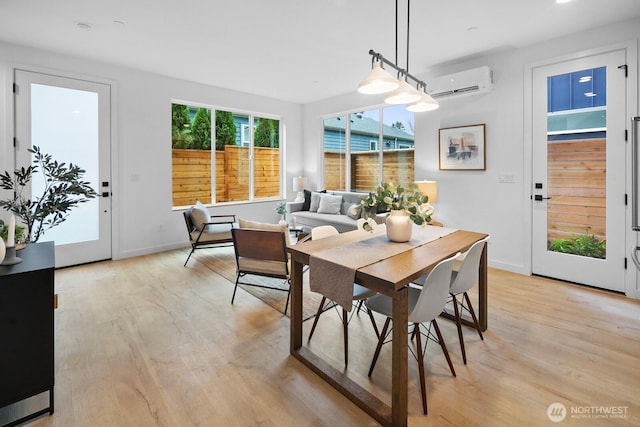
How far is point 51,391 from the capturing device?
1.71 metres

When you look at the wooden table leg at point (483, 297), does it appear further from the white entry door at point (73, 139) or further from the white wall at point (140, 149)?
the white entry door at point (73, 139)

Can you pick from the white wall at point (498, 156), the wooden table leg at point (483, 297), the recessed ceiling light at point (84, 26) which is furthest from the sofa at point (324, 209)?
the recessed ceiling light at point (84, 26)

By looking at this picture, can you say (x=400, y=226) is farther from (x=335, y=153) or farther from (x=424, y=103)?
(x=335, y=153)

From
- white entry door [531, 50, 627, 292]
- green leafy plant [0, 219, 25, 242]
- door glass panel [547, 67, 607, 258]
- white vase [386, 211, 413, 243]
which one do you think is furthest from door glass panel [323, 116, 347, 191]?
green leafy plant [0, 219, 25, 242]

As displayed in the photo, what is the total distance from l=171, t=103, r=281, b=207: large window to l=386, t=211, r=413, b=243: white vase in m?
4.23

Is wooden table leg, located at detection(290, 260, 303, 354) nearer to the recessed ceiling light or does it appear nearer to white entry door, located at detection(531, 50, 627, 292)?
white entry door, located at detection(531, 50, 627, 292)

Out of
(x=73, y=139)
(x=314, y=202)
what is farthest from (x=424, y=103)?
(x=73, y=139)

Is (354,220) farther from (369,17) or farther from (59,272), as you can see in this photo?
(59,272)

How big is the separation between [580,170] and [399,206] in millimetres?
2570

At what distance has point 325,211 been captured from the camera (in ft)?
19.1

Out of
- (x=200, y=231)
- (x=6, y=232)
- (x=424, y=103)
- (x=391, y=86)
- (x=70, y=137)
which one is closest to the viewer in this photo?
(x=6, y=232)

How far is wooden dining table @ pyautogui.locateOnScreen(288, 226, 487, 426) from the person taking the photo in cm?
160

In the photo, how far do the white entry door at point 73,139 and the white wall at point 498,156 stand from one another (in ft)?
13.8

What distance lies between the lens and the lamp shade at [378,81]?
207 centimetres
